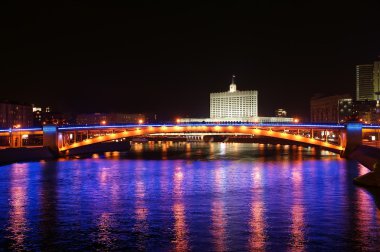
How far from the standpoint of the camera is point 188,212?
31719 millimetres

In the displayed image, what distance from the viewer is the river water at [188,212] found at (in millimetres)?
24562

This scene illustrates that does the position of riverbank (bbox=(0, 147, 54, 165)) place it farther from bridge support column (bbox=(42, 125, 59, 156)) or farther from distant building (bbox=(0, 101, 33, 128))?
distant building (bbox=(0, 101, 33, 128))

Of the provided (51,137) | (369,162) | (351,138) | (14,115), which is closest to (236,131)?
(351,138)

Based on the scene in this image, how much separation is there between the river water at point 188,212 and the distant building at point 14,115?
81079mm

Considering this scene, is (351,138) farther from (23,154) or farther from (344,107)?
(344,107)

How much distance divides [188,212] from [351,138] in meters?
51.5

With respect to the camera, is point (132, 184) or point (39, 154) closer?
point (132, 184)

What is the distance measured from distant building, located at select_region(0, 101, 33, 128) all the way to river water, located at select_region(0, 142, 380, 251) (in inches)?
3192

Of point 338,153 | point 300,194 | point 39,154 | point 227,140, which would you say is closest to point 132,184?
point 300,194

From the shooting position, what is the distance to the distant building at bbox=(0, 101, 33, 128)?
131288mm

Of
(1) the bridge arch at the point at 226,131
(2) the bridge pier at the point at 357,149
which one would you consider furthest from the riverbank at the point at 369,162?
(1) the bridge arch at the point at 226,131

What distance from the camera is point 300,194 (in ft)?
129

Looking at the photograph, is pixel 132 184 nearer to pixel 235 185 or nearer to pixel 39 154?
pixel 235 185

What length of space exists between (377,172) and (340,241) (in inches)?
742
